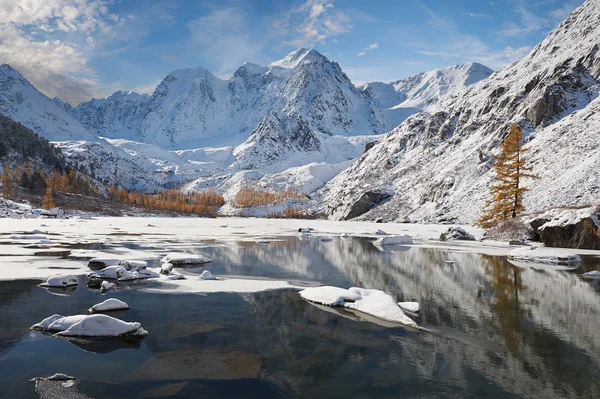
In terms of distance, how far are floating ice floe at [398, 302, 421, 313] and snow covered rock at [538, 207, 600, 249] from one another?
107 feet

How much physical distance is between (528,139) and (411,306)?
377 feet

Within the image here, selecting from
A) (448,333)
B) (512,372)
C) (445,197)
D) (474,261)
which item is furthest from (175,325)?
(445,197)

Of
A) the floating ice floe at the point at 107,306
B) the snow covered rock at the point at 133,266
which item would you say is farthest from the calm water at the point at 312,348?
the snow covered rock at the point at 133,266

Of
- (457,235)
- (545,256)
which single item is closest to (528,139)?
(457,235)

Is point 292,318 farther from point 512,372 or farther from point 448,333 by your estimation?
point 512,372

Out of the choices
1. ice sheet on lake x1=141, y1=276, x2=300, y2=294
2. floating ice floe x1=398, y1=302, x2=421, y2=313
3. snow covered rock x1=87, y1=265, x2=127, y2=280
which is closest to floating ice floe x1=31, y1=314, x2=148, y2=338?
ice sheet on lake x1=141, y1=276, x2=300, y2=294

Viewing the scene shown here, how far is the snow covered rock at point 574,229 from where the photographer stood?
39188 mm

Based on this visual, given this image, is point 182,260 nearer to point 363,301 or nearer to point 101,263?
point 101,263

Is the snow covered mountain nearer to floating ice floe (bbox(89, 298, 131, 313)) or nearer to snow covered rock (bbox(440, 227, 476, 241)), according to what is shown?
snow covered rock (bbox(440, 227, 476, 241))

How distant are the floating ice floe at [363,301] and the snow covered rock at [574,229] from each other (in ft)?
109

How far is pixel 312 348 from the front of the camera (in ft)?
40.3

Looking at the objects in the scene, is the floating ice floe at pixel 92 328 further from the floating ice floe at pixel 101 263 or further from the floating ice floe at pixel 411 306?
the floating ice floe at pixel 101 263

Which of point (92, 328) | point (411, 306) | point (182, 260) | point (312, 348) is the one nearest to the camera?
point (312, 348)

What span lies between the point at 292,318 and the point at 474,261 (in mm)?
22981
